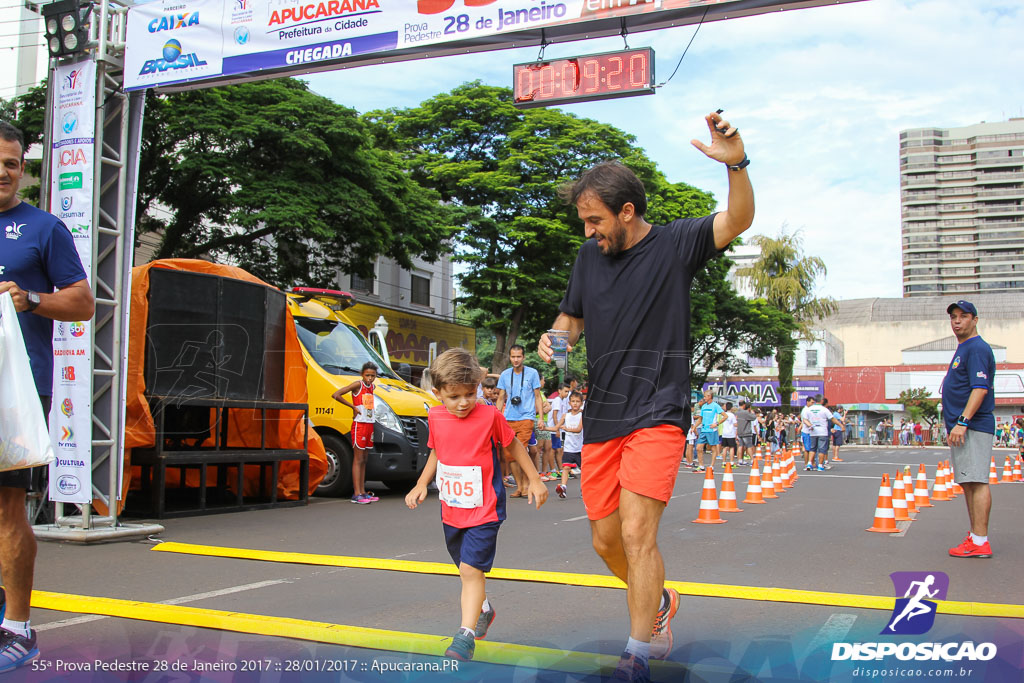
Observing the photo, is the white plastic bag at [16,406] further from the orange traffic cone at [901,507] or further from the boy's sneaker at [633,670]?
the orange traffic cone at [901,507]

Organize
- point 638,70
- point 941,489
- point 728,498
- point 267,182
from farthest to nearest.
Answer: point 267,182 → point 941,489 → point 728,498 → point 638,70

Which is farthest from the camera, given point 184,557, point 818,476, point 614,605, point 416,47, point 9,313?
point 818,476

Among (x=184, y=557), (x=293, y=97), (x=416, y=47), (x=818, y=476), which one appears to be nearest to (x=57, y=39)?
(x=416, y=47)

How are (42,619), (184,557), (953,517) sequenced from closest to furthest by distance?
(42,619)
(184,557)
(953,517)

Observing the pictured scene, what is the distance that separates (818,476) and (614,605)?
15394 mm

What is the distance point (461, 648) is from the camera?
3602mm

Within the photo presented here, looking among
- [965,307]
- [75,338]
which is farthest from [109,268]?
[965,307]

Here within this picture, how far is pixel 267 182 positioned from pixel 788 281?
3702 cm

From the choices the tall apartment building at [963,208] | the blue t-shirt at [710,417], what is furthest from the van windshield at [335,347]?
the tall apartment building at [963,208]

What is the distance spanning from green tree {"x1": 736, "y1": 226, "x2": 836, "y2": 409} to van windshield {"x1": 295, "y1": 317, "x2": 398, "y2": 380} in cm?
4081

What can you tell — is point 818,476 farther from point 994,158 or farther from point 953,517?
point 994,158

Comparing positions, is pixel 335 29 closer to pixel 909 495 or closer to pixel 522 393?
pixel 522 393

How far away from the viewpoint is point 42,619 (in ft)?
14.8

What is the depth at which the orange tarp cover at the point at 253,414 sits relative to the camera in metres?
8.93
